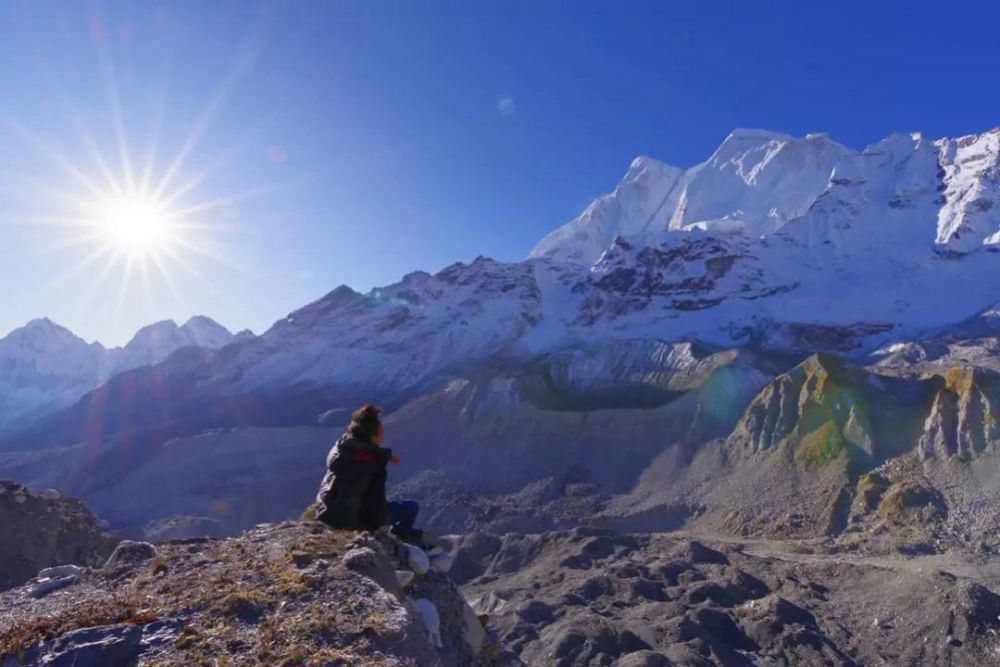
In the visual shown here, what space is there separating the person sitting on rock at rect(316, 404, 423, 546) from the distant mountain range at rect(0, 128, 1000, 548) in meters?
45.7

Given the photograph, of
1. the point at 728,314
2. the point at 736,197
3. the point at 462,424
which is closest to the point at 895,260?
the point at 728,314

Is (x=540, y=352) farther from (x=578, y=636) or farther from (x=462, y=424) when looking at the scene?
(x=578, y=636)

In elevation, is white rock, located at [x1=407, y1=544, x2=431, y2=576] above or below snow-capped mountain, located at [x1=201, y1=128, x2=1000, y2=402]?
below

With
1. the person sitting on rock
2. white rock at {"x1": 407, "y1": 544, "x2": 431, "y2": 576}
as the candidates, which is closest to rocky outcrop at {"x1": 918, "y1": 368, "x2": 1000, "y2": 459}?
white rock at {"x1": 407, "y1": 544, "x2": 431, "y2": 576}

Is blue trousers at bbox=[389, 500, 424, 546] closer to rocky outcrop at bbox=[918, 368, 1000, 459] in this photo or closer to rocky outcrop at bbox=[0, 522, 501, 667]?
rocky outcrop at bbox=[0, 522, 501, 667]

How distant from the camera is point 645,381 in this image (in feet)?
283

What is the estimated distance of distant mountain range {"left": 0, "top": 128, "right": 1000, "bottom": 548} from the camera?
187 feet

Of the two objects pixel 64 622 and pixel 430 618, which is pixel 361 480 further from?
pixel 64 622

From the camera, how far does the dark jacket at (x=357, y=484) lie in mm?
7066

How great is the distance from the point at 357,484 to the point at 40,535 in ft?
48.5

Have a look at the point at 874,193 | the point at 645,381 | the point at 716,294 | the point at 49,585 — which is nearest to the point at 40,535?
the point at 49,585

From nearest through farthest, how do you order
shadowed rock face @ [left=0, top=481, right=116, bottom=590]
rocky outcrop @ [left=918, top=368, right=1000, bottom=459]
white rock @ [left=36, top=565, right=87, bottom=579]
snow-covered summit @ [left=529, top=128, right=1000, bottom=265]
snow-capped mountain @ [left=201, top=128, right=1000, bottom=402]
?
white rock @ [left=36, top=565, right=87, bottom=579] < shadowed rock face @ [left=0, top=481, right=116, bottom=590] < rocky outcrop @ [left=918, top=368, right=1000, bottom=459] < snow-capped mountain @ [left=201, top=128, right=1000, bottom=402] < snow-covered summit @ [left=529, top=128, right=1000, bottom=265]

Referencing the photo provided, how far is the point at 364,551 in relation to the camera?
618 cm

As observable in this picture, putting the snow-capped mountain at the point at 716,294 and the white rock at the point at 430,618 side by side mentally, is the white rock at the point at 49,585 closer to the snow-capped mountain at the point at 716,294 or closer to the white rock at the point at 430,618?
the white rock at the point at 430,618
